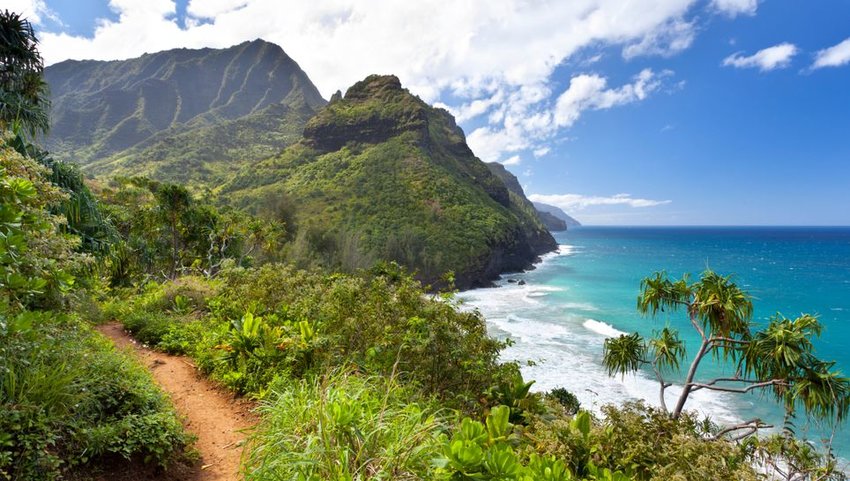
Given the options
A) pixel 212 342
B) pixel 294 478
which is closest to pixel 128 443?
pixel 294 478

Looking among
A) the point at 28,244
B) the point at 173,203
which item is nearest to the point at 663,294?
the point at 28,244

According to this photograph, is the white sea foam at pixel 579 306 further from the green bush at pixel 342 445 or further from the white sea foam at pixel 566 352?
the green bush at pixel 342 445

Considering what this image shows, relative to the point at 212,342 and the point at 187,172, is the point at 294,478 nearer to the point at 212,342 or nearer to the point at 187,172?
the point at 212,342

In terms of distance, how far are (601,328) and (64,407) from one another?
113 ft

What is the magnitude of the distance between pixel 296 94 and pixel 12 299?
8028 inches

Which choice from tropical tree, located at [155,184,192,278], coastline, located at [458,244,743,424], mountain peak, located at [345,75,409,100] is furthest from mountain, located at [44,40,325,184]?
coastline, located at [458,244,743,424]

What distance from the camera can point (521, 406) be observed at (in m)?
5.10

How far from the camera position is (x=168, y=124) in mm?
158750

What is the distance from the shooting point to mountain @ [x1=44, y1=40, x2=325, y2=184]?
303ft

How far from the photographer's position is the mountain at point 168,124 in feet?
303

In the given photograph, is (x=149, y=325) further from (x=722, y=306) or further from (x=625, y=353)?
(x=722, y=306)

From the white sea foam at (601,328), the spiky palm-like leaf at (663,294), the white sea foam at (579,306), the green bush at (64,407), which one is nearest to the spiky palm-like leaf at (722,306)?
the spiky palm-like leaf at (663,294)

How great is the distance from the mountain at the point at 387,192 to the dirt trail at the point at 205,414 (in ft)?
103

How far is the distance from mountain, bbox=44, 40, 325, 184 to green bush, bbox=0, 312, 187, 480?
2765 inches
